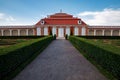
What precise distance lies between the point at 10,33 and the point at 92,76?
47.0m

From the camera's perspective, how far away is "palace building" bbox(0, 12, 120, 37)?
149ft

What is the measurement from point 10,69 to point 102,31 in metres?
46.4

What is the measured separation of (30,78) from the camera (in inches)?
230

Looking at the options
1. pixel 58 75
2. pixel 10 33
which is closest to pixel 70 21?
pixel 10 33

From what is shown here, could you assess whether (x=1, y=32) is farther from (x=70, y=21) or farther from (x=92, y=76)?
(x=92, y=76)

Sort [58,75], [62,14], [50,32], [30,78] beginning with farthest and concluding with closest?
[62,14], [50,32], [58,75], [30,78]

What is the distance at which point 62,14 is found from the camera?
160 ft

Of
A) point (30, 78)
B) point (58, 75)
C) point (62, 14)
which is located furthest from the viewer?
point (62, 14)

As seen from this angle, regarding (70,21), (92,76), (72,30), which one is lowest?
(92,76)

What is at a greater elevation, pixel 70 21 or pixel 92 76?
pixel 70 21

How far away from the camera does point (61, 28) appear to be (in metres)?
45.4

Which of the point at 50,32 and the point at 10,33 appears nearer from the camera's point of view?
the point at 50,32

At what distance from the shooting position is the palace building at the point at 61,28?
45.3m

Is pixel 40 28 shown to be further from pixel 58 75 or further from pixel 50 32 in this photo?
pixel 58 75
